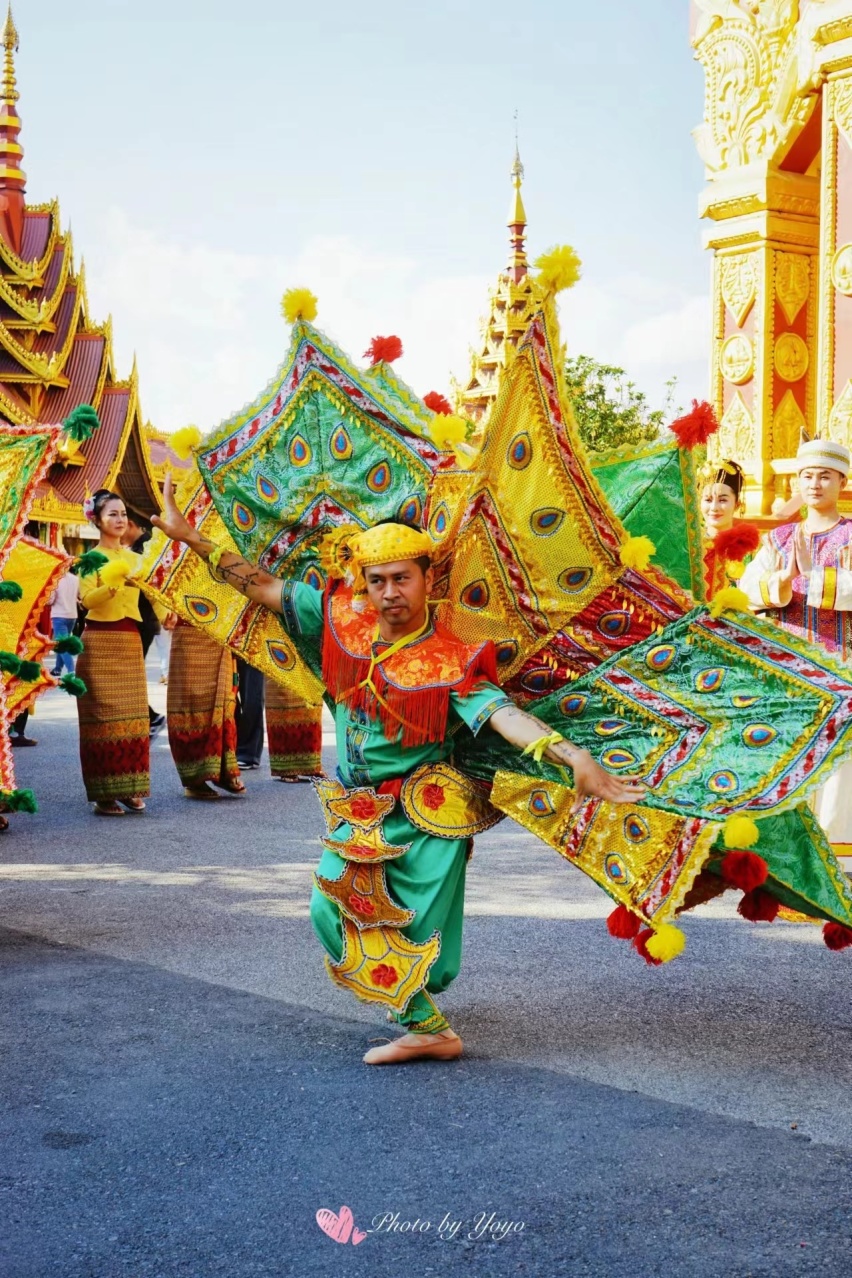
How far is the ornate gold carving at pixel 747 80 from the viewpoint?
11000 mm

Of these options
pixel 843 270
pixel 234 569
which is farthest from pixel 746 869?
pixel 843 270

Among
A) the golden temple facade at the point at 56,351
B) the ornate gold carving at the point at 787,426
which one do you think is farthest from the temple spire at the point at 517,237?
the ornate gold carving at the point at 787,426

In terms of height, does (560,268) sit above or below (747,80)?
below

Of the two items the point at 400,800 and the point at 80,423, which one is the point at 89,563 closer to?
the point at 80,423

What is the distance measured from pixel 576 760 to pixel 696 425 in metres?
1.09

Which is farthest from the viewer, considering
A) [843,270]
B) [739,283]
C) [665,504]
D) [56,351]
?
[56,351]

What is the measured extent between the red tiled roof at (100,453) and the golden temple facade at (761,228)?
18051mm

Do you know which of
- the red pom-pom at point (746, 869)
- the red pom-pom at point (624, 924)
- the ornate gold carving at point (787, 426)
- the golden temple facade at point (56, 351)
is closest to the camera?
the red pom-pom at point (746, 869)

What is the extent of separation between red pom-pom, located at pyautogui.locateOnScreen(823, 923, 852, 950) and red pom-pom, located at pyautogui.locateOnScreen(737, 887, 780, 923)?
5.9 inches

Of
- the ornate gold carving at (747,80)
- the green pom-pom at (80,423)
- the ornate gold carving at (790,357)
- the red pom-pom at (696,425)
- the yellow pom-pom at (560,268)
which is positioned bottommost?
the red pom-pom at (696,425)

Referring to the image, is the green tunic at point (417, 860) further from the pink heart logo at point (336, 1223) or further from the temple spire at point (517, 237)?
the temple spire at point (517, 237)

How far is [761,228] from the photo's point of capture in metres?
11.4

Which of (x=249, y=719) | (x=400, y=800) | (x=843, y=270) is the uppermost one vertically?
(x=843, y=270)

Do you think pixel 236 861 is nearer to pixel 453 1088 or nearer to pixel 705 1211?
pixel 453 1088
